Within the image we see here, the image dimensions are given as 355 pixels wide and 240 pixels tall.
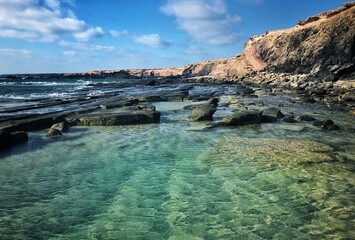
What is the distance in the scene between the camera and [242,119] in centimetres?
1769

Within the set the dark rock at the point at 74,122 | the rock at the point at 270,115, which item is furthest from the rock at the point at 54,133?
the rock at the point at 270,115

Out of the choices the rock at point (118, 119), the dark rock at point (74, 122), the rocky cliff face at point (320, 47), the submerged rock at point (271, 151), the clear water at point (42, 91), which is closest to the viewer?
the submerged rock at point (271, 151)

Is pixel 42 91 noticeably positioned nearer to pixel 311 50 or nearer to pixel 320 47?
pixel 311 50

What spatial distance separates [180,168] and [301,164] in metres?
3.80

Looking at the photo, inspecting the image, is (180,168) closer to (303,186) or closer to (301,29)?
(303,186)

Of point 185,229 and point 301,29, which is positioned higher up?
point 301,29

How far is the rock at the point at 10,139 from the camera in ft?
43.6

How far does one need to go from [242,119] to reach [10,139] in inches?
453

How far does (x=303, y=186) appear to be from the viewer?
8.27m

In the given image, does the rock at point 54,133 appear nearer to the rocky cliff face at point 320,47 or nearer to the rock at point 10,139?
the rock at point 10,139

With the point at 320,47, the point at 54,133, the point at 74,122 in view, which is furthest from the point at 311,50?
the point at 54,133

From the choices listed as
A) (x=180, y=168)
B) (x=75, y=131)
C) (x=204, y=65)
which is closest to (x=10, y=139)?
(x=75, y=131)

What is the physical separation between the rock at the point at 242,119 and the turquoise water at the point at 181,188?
10.4 feet

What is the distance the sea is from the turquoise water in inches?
1.0
